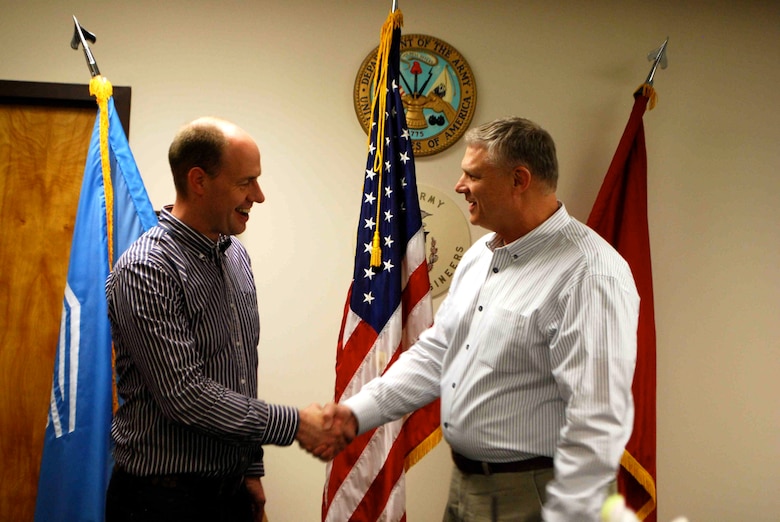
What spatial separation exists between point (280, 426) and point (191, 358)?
0.29 metres

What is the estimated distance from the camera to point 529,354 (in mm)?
1663

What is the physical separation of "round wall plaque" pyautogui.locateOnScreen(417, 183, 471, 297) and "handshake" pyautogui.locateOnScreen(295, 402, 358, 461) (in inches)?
44.1

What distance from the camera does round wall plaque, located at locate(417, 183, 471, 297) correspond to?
9.87ft

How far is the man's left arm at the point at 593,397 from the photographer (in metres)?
1.46

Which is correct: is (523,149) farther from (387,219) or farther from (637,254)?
(637,254)

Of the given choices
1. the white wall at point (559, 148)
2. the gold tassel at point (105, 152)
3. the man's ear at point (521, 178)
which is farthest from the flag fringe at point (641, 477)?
the gold tassel at point (105, 152)

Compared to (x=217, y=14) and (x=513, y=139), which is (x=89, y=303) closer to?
(x=217, y=14)

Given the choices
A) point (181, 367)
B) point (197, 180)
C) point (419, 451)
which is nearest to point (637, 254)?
point (419, 451)

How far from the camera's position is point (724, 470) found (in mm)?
3059

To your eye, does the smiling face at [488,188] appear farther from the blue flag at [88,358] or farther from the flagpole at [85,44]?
the flagpole at [85,44]

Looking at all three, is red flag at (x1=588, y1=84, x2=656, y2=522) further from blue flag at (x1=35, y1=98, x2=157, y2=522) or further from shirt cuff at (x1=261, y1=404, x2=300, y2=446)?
blue flag at (x1=35, y1=98, x2=157, y2=522)

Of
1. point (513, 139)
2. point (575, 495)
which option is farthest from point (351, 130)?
point (575, 495)

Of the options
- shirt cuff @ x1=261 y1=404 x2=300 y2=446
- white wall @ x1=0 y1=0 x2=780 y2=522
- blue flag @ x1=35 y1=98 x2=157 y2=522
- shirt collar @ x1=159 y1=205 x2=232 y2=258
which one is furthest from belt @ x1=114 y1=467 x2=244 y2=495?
white wall @ x1=0 y1=0 x2=780 y2=522

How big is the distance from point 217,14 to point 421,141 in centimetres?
100
